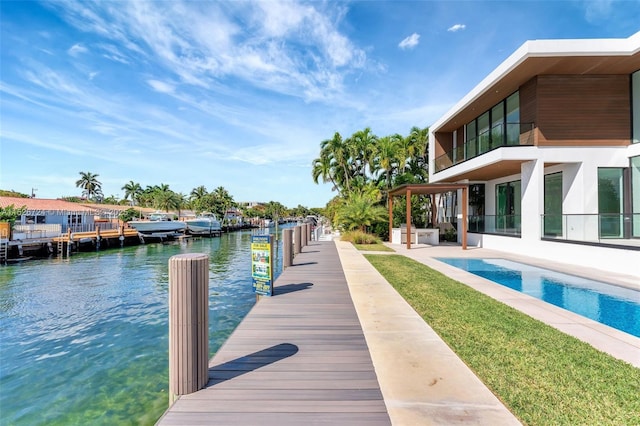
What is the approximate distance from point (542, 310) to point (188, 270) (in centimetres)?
705

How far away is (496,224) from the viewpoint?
691 inches

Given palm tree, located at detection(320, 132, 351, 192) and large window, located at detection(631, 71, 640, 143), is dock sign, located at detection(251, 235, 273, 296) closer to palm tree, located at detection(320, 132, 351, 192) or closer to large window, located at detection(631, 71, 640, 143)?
large window, located at detection(631, 71, 640, 143)

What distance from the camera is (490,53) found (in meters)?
17.2

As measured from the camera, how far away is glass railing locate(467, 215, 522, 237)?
52.2ft

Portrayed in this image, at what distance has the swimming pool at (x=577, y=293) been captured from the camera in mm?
6224

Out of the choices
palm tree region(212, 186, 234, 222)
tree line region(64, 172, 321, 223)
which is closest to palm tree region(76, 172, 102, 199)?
tree line region(64, 172, 321, 223)

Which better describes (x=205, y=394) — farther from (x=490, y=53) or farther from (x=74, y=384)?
(x=490, y=53)

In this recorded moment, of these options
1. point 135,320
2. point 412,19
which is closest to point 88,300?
point 135,320

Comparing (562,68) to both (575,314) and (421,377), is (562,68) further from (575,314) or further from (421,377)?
(421,377)

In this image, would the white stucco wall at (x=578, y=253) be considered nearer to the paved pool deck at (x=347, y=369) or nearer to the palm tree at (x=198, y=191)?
the paved pool deck at (x=347, y=369)

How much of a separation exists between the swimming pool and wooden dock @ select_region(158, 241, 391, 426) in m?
5.50

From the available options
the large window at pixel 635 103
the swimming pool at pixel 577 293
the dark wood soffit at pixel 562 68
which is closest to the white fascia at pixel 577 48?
the dark wood soffit at pixel 562 68

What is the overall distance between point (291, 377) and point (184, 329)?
4.41 ft

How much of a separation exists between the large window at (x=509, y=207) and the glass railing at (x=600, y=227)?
9.62 feet
